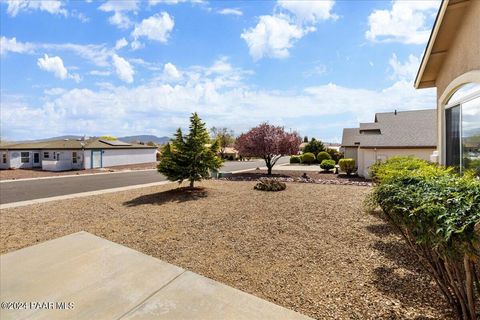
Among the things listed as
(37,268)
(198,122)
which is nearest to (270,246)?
(37,268)

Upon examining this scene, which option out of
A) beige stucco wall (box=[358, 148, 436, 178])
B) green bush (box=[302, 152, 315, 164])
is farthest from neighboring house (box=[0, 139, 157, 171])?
beige stucco wall (box=[358, 148, 436, 178])

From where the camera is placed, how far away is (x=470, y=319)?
2.96 meters

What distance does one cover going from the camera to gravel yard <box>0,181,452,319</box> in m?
3.91

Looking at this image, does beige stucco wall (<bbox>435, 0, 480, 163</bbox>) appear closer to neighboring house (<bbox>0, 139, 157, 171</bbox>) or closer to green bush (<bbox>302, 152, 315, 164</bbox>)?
green bush (<bbox>302, 152, 315, 164</bbox>)

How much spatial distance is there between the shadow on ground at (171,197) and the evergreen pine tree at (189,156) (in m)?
0.68

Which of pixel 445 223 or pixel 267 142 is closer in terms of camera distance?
pixel 445 223

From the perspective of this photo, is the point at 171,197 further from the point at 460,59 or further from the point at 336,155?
the point at 336,155

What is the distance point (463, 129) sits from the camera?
603cm

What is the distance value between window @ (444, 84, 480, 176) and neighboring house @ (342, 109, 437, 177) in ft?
37.0

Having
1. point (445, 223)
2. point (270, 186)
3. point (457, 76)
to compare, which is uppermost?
point (457, 76)

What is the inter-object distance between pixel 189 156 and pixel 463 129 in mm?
10524

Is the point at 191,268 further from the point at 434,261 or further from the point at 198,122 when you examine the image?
the point at 198,122

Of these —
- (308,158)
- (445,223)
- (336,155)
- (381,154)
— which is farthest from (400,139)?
(308,158)

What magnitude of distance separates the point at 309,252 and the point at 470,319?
288cm
